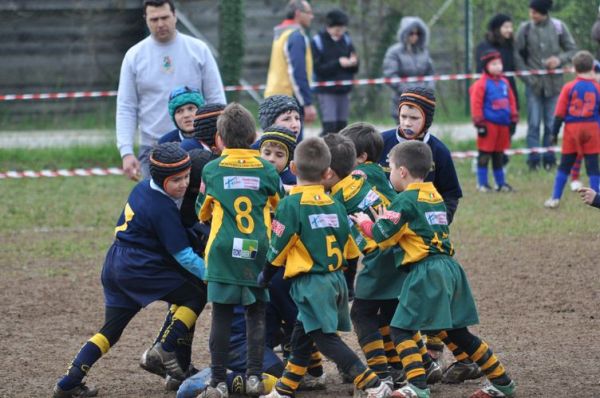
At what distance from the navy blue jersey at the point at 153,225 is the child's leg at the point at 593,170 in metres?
7.71

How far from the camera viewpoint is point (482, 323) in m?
8.28

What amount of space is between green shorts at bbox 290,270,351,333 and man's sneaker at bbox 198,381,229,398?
0.57 m

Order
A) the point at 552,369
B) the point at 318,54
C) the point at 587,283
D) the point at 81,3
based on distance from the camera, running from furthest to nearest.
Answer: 1. the point at 81,3
2. the point at 318,54
3. the point at 587,283
4. the point at 552,369

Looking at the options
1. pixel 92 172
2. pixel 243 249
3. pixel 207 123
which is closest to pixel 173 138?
pixel 207 123

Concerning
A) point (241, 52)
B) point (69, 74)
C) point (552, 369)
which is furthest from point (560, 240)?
point (69, 74)

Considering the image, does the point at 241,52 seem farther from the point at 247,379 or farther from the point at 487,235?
the point at 247,379

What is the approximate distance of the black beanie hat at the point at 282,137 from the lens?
6.58m

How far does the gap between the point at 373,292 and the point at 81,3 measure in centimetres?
1458

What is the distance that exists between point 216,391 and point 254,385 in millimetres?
265

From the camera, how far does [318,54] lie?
1555 cm

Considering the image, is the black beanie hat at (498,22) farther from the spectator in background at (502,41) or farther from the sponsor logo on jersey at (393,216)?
the sponsor logo on jersey at (393,216)

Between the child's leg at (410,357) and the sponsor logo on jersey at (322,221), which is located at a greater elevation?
the sponsor logo on jersey at (322,221)

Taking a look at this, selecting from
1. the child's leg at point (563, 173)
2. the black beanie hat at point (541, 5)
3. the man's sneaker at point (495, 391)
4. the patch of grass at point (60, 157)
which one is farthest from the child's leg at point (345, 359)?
the patch of grass at point (60, 157)

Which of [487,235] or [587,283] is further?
[487,235]
